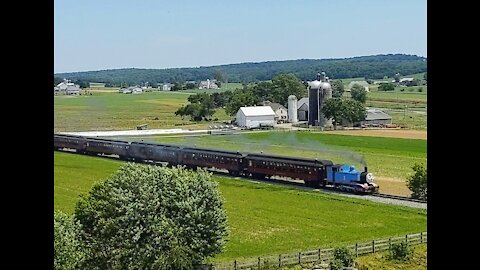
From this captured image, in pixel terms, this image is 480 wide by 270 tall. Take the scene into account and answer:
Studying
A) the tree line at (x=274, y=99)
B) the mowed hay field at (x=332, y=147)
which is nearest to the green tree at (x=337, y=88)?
the tree line at (x=274, y=99)

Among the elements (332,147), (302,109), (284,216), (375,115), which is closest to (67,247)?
(284,216)

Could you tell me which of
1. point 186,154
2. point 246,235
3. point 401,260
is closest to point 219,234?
point 246,235

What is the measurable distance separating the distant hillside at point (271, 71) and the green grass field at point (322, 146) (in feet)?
2.19

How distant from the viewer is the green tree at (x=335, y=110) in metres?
7.08

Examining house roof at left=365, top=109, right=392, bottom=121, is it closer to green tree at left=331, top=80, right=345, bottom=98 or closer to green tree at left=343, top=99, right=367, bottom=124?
green tree at left=343, top=99, right=367, bottom=124

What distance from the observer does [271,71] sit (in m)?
7.52

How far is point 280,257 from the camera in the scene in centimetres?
435

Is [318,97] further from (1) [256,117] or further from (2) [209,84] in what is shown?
(2) [209,84]

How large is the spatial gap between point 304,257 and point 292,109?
3254mm

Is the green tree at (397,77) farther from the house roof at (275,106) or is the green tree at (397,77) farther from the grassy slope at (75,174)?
the grassy slope at (75,174)

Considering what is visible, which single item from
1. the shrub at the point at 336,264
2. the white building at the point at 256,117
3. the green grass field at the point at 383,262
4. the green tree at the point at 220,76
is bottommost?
the green grass field at the point at 383,262

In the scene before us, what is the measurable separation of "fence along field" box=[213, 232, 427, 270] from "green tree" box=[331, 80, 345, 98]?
2.39 meters

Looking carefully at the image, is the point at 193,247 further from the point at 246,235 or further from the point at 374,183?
the point at 374,183
